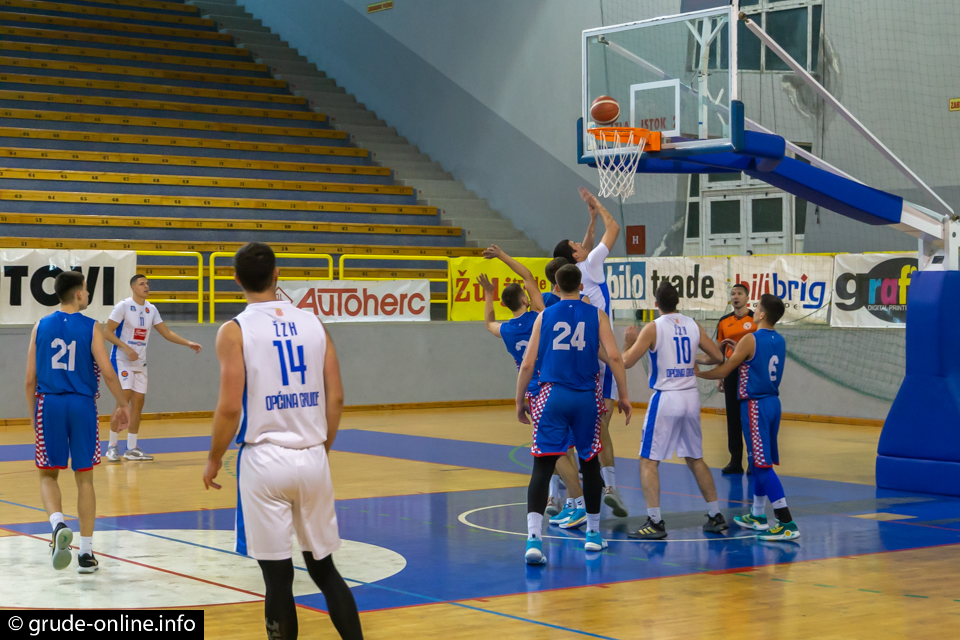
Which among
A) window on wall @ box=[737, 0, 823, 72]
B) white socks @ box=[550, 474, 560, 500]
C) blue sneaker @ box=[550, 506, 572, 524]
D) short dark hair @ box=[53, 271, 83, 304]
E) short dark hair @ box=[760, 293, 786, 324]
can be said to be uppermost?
window on wall @ box=[737, 0, 823, 72]

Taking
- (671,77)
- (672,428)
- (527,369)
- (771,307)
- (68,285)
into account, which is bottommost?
(672,428)

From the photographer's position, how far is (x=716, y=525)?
28.0 ft

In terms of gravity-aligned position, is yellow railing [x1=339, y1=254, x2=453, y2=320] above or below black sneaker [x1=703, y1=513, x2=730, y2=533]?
above

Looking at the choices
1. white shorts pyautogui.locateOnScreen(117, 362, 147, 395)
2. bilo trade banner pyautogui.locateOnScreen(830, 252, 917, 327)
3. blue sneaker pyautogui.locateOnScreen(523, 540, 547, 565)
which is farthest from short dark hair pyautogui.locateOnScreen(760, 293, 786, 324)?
bilo trade banner pyautogui.locateOnScreen(830, 252, 917, 327)

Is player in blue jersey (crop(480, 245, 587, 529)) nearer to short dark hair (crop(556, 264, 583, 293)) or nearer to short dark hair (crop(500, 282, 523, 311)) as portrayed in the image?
short dark hair (crop(500, 282, 523, 311))

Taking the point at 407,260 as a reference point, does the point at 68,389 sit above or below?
below

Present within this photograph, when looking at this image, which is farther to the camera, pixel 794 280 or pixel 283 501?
pixel 794 280

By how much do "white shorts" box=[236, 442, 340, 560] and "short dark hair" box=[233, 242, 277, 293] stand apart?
0.69 m

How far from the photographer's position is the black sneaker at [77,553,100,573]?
7.05 metres

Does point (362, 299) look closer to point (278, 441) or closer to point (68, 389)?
point (68, 389)

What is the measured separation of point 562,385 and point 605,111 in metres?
4.48

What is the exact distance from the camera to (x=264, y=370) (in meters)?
4.69

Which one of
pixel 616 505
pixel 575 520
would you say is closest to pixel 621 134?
pixel 616 505

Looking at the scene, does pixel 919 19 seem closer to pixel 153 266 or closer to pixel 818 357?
pixel 818 357
